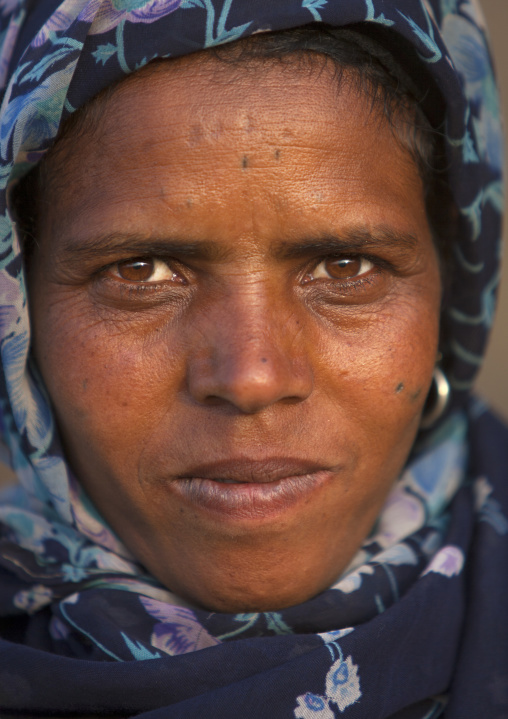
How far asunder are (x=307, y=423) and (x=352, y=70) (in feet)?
2.61

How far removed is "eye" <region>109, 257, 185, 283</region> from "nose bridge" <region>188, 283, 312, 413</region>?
0.15m

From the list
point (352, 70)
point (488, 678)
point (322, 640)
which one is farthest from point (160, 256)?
point (488, 678)

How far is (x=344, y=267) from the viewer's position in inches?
66.1

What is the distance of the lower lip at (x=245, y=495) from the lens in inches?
61.6

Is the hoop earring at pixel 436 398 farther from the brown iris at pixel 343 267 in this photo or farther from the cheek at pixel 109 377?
the cheek at pixel 109 377

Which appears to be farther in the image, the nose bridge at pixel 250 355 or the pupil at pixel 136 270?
the pupil at pixel 136 270

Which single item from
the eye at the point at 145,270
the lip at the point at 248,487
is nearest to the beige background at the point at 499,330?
the lip at the point at 248,487

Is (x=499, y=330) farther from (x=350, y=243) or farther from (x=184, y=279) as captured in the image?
(x=184, y=279)

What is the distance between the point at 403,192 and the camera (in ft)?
5.51

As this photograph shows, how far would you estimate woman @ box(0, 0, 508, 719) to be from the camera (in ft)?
4.99

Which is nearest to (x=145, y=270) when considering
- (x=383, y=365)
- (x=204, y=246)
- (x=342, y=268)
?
(x=204, y=246)

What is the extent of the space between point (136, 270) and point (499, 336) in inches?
164

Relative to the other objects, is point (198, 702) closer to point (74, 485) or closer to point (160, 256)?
point (74, 485)

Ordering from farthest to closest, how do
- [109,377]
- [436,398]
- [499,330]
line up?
[499,330], [436,398], [109,377]
